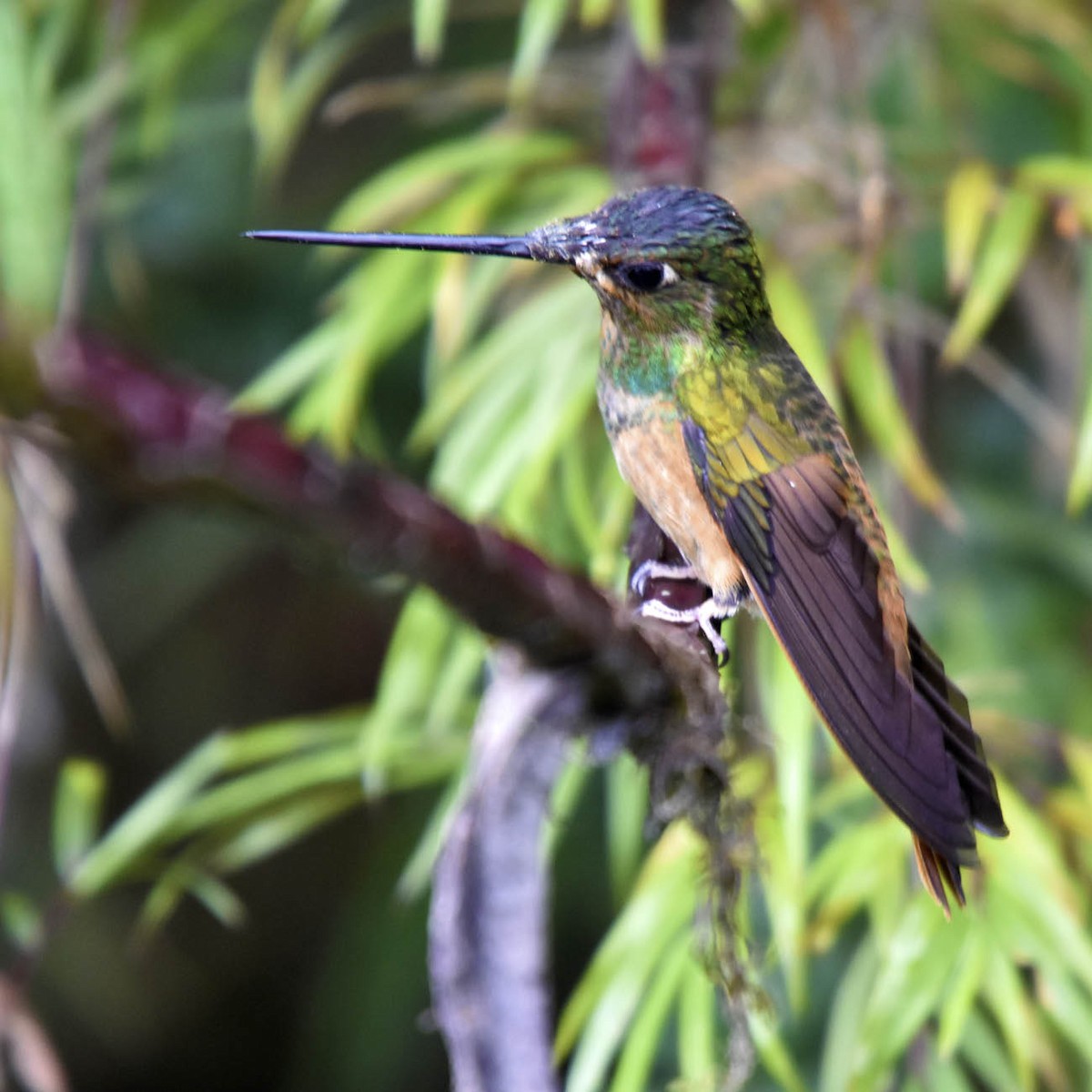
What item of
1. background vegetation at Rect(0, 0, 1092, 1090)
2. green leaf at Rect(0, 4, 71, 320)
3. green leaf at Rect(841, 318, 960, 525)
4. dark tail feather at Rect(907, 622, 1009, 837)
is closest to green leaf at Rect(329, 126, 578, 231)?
background vegetation at Rect(0, 0, 1092, 1090)

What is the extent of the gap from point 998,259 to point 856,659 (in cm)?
65

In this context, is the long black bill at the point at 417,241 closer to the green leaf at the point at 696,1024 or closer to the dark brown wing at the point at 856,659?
the dark brown wing at the point at 856,659

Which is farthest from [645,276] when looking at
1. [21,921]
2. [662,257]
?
[21,921]

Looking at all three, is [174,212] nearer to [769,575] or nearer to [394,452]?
[394,452]

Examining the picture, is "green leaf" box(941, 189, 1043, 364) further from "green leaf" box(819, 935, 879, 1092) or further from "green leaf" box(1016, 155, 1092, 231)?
"green leaf" box(819, 935, 879, 1092)

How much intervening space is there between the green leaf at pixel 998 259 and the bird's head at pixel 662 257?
36 cm

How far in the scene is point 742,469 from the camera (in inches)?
43.5

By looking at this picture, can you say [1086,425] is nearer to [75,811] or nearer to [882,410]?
[882,410]

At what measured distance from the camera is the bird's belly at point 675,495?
109cm

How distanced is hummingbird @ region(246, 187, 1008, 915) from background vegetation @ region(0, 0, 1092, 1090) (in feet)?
0.47

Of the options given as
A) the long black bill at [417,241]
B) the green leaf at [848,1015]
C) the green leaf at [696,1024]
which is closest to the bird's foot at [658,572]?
the long black bill at [417,241]

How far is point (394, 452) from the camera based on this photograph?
90.5 inches

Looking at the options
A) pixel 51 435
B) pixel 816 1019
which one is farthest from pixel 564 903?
pixel 51 435

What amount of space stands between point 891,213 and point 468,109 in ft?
2.97
